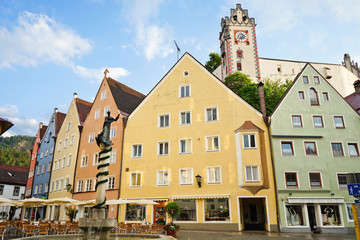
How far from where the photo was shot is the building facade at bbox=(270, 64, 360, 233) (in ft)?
85.9

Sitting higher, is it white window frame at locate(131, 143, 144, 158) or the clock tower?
the clock tower

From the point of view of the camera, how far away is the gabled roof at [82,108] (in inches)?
1745

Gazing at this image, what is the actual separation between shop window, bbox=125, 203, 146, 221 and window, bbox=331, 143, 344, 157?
20456 millimetres

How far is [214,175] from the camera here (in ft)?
95.3

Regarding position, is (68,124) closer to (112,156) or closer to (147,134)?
(112,156)

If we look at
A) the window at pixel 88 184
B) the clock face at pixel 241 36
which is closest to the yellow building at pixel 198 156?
the window at pixel 88 184

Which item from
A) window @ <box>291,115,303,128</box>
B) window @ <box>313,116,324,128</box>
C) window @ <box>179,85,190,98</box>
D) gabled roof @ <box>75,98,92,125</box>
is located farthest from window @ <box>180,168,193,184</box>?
gabled roof @ <box>75,98,92,125</box>

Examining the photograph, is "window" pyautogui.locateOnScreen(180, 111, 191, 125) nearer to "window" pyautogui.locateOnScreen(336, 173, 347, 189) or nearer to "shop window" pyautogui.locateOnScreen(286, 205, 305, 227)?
"shop window" pyautogui.locateOnScreen(286, 205, 305, 227)

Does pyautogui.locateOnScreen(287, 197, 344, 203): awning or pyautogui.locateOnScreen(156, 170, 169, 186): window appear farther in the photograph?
pyautogui.locateOnScreen(156, 170, 169, 186): window

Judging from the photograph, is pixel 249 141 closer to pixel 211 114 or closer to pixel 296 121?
pixel 211 114

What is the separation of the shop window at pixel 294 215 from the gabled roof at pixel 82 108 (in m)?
30.9

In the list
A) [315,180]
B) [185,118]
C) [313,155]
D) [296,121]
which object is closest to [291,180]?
[315,180]

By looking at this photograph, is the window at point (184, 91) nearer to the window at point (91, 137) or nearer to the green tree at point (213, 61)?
the window at point (91, 137)

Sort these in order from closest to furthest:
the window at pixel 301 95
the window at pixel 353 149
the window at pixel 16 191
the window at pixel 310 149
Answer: the window at pixel 310 149
the window at pixel 353 149
the window at pixel 301 95
the window at pixel 16 191
